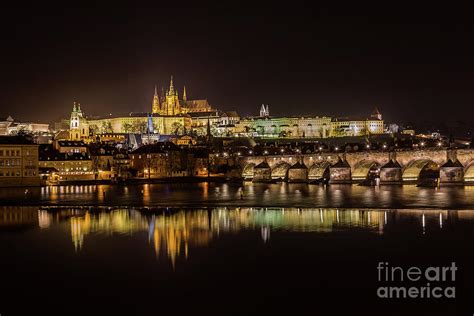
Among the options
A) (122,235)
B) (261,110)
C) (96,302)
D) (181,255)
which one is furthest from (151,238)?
(261,110)

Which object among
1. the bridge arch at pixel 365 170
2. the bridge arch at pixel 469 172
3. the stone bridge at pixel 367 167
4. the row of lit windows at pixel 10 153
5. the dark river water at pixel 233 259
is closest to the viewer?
the dark river water at pixel 233 259

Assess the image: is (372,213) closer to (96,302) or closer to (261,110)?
Result: (96,302)

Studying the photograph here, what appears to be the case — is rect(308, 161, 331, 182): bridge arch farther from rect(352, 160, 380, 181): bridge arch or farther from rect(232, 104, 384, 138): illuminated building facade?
rect(232, 104, 384, 138): illuminated building facade

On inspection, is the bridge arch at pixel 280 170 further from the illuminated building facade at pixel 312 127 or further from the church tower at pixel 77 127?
the illuminated building facade at pixel 312 127

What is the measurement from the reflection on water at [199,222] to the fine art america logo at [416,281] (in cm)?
599

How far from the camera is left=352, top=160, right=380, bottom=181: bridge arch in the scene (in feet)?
189

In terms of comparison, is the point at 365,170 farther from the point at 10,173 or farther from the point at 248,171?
the point at 10,173

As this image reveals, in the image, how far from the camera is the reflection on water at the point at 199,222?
893 inches

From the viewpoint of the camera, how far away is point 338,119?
159000mm

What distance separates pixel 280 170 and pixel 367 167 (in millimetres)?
12276

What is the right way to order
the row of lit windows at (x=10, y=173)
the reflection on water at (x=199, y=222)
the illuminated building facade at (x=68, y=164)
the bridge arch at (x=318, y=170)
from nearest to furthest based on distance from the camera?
the reflection on water at (x=199, y=222)
the row of lit windows at (x=10, y=173)
the bridge arch at (x=318, y=170)
the illuminated building facade at (x=68, y=164)

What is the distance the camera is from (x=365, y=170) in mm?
60312

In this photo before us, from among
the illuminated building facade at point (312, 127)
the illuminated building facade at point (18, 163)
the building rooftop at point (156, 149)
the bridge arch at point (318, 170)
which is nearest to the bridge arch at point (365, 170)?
the bridge arch at point (318, 170)

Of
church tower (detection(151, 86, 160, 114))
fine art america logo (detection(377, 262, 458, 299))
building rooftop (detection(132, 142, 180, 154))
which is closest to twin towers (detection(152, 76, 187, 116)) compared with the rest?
church tower (detection(151, 86, 160, 114))
